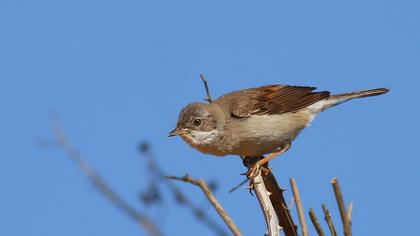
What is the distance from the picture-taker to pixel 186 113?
247 inches

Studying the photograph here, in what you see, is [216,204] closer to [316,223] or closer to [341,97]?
[316,223]

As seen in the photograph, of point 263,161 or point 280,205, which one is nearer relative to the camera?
point 280,205

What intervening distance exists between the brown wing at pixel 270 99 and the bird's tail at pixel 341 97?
6 centimetres

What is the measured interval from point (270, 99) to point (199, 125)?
1039 mm

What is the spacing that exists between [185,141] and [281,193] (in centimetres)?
182

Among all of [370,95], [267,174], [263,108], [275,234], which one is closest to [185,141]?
[263,108]

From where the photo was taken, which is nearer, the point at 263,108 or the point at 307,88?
the point at 263,108

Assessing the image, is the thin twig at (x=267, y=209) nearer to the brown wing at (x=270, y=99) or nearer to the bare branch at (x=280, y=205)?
the bare branch at (x=280, y=205)

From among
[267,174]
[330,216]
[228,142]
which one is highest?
[228,142]

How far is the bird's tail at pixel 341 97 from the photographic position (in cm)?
704

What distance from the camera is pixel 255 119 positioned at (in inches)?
249

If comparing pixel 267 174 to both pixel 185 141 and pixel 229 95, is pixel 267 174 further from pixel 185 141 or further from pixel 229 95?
pixel 229 95

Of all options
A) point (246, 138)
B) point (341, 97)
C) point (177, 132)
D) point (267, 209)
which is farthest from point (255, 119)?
point (267, 209)

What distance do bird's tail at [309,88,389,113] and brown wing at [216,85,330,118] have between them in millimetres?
63
